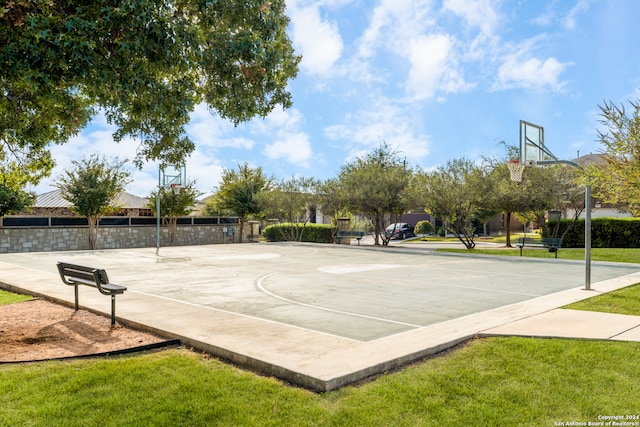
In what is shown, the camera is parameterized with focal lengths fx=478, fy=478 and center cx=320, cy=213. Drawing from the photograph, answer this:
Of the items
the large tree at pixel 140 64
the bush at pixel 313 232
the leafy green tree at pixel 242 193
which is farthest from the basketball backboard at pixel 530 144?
the leafy green tree at pixel 242 193

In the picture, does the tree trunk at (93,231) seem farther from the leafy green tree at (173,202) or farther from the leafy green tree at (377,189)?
the leafy green tree at (377,189)

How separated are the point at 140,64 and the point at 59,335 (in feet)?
12.8

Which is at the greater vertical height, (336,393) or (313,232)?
(313,232)

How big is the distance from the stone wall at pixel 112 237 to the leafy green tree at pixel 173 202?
1.86 feet

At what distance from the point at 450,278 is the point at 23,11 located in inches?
430

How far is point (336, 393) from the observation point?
434cm

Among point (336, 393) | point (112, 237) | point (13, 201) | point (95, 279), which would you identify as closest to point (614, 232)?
point (336, 393)

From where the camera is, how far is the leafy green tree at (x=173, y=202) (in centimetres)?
3100

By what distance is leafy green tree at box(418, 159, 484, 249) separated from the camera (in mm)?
23609

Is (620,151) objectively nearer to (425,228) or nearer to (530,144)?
(530,144)

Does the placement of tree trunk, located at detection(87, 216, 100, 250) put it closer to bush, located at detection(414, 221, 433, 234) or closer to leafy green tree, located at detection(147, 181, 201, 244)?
leafy green tree, located at detection(147, 181, 201, 244)

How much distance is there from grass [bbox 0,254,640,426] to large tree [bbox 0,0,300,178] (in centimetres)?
291

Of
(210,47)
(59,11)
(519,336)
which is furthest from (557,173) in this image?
(59,11)

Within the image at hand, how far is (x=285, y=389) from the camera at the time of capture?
14.7 feet
